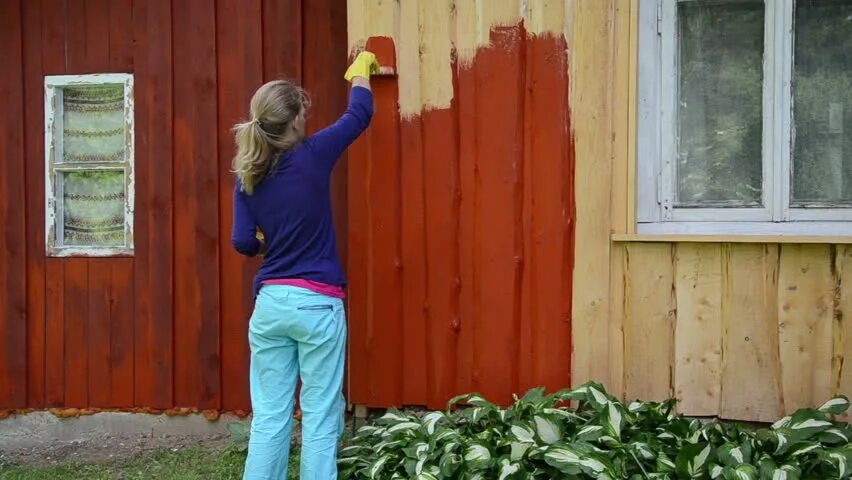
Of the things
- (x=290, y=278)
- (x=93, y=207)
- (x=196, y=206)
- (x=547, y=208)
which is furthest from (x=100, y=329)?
(x=547, y=208)

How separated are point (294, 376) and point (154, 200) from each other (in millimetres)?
1771

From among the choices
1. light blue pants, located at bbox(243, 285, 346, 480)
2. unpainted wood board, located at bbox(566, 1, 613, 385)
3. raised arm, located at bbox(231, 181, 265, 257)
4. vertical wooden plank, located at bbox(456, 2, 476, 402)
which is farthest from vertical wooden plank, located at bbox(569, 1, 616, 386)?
raised arm, located at bbox(231, 181, 265, 257)

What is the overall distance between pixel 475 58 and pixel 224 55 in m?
1.54

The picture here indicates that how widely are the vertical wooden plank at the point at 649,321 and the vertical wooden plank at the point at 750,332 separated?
24 centimetres

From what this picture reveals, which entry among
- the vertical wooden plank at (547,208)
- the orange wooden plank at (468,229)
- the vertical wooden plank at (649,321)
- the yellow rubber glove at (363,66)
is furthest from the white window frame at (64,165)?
the vertical wooden plank at (649,321)

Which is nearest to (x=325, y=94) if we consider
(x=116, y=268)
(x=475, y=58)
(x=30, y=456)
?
(x=475, y=58)

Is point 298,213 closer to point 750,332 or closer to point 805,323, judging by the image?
point 750,332

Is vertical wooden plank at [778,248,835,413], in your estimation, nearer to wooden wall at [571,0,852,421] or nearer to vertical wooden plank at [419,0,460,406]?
wooden wall at [571,0,852,421]

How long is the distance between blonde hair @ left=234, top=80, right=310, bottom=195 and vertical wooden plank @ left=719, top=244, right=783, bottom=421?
6.40 feet

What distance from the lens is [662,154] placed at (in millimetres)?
3477

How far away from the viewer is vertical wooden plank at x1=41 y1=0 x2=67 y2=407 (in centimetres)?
443

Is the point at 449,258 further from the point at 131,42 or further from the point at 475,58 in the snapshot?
the point at 131,42

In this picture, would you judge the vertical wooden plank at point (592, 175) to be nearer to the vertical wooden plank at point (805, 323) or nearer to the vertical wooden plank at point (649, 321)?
the vertical wooden plank at point (649, 321)

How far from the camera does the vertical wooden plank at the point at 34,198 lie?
443cm
